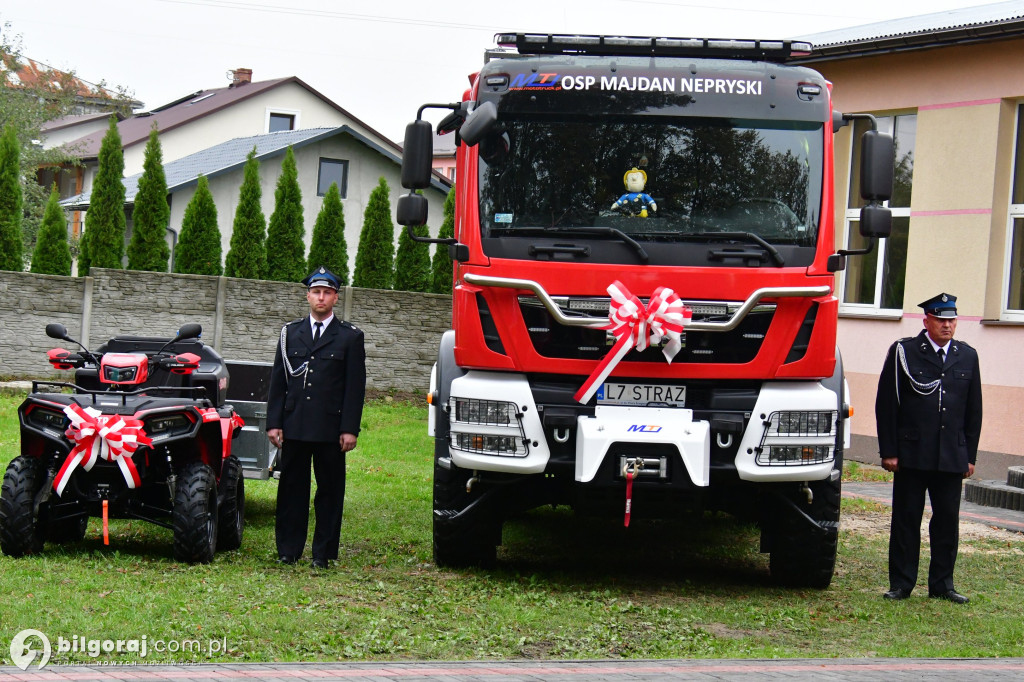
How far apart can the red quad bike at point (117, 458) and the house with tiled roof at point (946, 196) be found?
10294 mm

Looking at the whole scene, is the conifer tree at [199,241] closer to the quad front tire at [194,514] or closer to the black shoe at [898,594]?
the quad front tire at [194,514]

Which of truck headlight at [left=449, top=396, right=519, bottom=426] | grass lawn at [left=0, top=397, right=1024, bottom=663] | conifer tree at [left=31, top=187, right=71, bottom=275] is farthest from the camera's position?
conifer tree at [left=31, top=187, right=71, bottom=275]

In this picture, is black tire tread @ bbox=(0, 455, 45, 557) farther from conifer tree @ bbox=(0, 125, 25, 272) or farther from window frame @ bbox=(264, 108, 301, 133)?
window frame @ bbox=(264, 108, 301, 133)

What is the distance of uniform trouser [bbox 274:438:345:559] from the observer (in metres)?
8.38

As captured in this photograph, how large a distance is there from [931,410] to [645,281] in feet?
7.29

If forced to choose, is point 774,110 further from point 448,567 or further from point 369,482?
point 369,482

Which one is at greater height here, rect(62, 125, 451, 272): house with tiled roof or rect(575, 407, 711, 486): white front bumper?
rect(62, 125, 451, 272): house with tiled roof

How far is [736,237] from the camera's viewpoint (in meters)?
7.67

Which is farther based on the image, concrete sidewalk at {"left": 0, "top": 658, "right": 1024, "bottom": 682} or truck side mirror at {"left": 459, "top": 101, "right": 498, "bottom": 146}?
truck side mirror at {"left": 459, "top": 101, "right": 498, "bottom": 146}

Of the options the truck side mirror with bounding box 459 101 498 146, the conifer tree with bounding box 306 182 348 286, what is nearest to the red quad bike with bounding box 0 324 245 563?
the truck side mirror with bounding box 459 101 498 146

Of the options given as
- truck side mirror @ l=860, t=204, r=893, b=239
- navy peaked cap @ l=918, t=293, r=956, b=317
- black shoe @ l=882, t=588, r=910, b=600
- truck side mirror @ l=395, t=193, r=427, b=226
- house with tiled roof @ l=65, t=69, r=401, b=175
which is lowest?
black shoe @ l=882, t=588, r=910, b=600

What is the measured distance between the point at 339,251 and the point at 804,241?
1797cm

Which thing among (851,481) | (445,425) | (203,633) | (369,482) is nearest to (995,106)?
(851,481)

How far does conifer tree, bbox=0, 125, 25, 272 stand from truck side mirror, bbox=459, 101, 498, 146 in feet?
51.9
